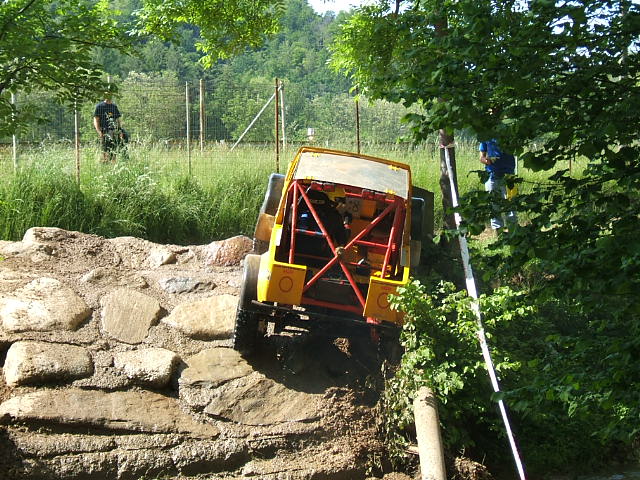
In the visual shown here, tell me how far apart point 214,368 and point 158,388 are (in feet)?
2.03

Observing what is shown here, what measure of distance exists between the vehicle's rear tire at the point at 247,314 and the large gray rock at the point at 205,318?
627mm

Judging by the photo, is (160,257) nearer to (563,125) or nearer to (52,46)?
(52,46)

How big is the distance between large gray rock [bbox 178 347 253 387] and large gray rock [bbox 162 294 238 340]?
0.96 feet

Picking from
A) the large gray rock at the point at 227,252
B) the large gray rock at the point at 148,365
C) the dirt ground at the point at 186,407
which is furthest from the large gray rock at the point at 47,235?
the large gray rock at the point at 148,365

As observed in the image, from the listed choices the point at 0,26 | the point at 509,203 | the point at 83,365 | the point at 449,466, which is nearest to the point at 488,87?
the point at 509,203

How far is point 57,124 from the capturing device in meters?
14.2

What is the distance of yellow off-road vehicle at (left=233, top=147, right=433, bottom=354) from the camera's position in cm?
786

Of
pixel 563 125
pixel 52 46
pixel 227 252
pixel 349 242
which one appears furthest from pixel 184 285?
pixel 563 125

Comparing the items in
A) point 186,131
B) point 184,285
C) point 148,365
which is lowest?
point 148,365

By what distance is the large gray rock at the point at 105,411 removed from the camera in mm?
7148

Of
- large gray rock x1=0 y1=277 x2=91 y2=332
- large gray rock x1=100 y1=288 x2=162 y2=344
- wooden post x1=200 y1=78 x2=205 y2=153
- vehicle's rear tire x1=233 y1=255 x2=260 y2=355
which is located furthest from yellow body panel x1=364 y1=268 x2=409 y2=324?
wooden post x1=200 y1=78 x2=205 y2=153

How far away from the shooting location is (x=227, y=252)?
11.0m

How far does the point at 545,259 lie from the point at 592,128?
2.51 feet

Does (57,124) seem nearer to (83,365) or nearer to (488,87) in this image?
(83,365)
